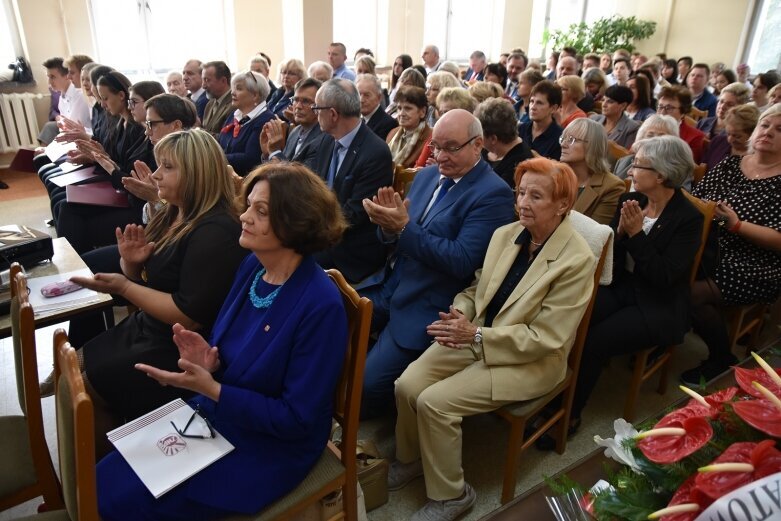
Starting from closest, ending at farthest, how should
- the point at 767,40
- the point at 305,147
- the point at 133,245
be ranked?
the point at 133,245
the point at 305,147
the point at 767,40

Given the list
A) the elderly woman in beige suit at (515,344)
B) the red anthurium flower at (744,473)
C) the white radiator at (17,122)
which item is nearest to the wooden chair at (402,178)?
the elderly woman in beige suit at (515,344)

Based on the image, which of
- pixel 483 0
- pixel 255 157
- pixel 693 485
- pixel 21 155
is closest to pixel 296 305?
pixel 693 485

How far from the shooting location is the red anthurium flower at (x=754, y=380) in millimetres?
798

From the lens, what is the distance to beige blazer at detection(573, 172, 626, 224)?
2631 mm

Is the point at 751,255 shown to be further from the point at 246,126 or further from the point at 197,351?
the point at 246,126

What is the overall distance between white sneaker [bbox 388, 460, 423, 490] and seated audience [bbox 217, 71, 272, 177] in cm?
247

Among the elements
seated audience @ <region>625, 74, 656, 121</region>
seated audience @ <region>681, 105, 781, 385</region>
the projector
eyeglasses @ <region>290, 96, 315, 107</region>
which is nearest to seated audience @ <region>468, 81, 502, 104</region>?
seated audience @ <region>625, 74, 656, 121</region>

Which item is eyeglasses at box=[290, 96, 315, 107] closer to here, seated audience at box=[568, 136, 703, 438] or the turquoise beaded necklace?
seated audience at box=[568, 136, 703, 438]

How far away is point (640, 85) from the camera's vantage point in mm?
4359

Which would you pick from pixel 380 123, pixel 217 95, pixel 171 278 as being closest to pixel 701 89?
pixel 380 123

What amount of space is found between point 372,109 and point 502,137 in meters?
1.77

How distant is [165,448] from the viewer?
4.33ft

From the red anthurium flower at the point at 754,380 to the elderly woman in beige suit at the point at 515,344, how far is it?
0.94 metres

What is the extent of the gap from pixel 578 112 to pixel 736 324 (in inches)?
91.2
